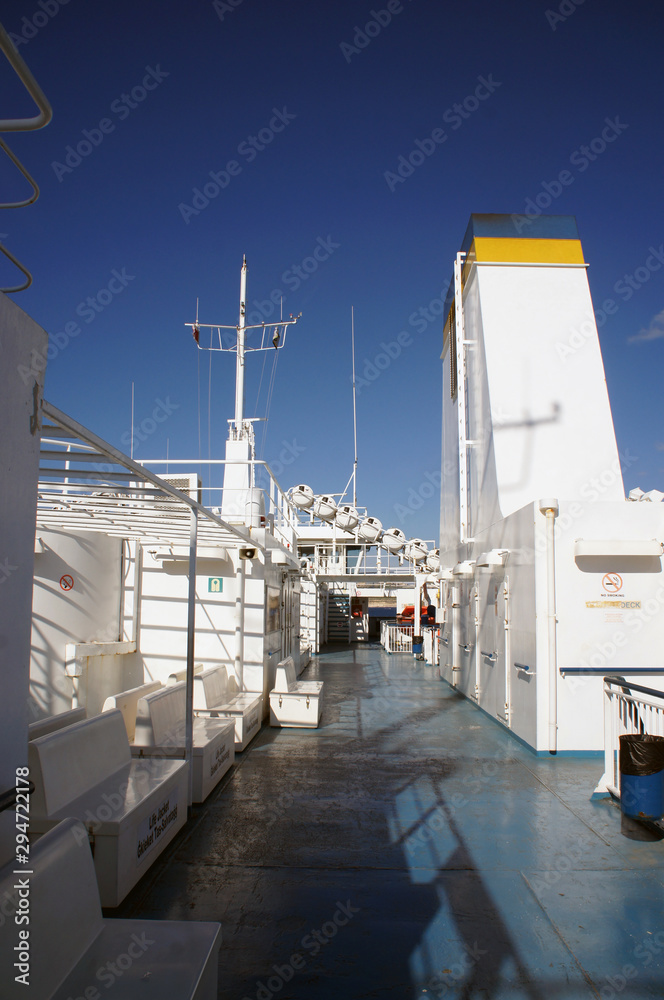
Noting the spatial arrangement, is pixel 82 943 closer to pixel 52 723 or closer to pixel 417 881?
pixel 417 881

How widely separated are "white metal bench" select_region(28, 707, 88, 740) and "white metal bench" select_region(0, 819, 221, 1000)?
2.66m

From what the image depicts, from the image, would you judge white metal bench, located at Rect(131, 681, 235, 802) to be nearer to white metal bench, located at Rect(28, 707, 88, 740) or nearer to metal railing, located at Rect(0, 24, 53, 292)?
white metal bench, located at Rect(28, 707, 88, 740)

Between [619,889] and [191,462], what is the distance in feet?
22.3

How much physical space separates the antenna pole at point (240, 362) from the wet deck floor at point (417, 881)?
817 cm

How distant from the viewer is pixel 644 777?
16.7 ft

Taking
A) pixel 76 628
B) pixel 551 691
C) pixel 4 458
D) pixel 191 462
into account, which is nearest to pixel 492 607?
pixel 551 691

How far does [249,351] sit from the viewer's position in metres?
15.4

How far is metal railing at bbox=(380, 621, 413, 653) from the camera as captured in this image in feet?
70.4

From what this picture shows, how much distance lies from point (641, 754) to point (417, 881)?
2067 millimetres

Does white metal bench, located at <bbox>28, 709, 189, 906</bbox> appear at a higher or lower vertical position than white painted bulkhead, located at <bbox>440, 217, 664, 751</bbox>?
lower

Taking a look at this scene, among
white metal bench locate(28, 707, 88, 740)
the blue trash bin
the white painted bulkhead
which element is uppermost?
the white painted bulkhead

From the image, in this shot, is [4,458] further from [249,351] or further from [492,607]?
[249,351]

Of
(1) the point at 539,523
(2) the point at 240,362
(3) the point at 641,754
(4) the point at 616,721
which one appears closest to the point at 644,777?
(3) the point at 641,754

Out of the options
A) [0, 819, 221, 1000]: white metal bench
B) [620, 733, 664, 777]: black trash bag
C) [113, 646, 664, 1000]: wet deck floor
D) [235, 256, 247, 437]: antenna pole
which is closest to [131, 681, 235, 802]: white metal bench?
[113, 646, 664, 1000]: wet deck floor
